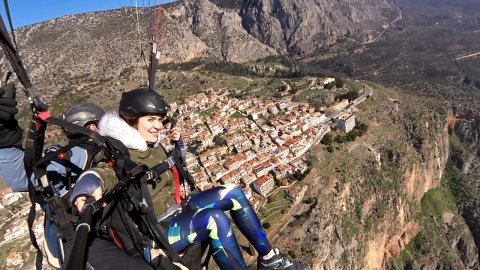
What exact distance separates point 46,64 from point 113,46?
17.9 m

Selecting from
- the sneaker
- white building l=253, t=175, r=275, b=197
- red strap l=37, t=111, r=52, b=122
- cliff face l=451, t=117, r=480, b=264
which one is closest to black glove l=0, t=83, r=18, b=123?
red strap l=37, t=111, r=52, b=122

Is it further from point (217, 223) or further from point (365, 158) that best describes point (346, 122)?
point (217, 223)

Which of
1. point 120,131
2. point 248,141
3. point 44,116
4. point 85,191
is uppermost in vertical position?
point 44,116

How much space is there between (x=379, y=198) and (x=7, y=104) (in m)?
53.2

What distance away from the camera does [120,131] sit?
4113mm

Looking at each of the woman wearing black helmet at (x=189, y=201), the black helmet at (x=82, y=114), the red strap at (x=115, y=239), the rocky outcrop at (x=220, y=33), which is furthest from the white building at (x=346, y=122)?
the rocky outcrop at (x=220, y=33)

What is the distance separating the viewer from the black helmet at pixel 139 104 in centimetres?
437

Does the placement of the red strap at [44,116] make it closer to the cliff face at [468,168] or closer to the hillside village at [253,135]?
the hillside village at [253,135]

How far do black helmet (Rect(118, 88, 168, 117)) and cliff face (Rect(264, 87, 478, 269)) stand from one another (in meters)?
31.5

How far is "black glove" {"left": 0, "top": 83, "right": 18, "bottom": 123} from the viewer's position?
3248 millimetres

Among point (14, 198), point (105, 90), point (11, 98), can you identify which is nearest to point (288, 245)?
point (14, 198)

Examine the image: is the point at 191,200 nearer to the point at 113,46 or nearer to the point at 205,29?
the point at 113,46

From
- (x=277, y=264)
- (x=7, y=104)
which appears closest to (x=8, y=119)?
(x=7, y=104)

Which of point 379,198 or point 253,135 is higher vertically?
point 253,135
